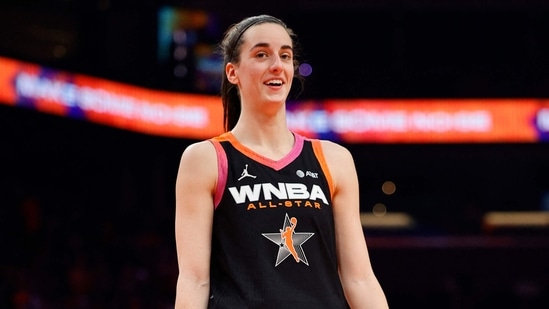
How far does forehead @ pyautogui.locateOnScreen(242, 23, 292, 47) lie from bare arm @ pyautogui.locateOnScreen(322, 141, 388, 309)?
38cm

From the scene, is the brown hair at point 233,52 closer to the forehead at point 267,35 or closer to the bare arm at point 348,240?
the forehead at point 267,35

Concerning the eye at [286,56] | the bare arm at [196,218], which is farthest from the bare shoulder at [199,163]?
A: the eye at [286,56]

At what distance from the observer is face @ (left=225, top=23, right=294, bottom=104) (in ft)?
10.6

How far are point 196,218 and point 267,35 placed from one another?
636mm

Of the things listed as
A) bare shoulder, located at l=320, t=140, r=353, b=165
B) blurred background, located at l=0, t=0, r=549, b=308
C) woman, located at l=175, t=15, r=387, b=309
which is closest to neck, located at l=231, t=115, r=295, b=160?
woman, located at l=175, t=15, r=387, b=309

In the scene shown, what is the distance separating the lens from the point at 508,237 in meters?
16.8

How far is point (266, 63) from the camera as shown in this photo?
3219 millimetres

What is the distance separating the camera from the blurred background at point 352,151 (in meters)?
13.3

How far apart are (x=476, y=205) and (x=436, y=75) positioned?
3511 mm

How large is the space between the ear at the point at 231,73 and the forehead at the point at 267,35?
105 mm

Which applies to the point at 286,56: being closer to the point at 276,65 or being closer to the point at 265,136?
the point at 276,65

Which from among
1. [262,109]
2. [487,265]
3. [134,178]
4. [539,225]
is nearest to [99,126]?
[134,178]

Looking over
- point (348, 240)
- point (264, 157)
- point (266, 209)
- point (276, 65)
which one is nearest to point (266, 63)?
point (276, 65)

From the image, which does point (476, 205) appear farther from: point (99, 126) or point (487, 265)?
point (99, 126)
